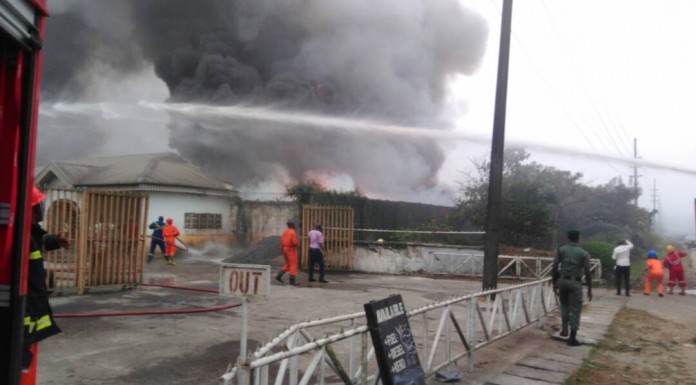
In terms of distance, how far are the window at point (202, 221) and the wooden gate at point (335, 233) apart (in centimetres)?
865

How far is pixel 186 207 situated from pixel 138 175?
2.47 m

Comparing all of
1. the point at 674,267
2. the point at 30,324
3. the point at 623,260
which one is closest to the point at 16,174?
the point at 30,324

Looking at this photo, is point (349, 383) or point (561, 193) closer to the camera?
Result: point (349, 383)

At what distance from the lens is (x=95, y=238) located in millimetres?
9898

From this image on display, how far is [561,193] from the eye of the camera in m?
24.3

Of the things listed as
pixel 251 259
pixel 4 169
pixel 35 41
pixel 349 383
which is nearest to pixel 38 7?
pixel 35 41

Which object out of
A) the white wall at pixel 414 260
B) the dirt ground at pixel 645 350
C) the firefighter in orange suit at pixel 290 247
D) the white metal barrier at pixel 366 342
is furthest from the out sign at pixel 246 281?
the white wall at pixel 414 260

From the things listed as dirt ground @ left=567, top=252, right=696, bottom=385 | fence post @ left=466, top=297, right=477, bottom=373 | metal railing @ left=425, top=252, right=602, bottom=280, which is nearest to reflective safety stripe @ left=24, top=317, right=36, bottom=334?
fence post @ left=466, top=297, right=477, bottom=373

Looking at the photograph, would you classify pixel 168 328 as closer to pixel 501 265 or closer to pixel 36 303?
pixel 36 303

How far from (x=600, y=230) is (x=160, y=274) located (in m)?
20.4

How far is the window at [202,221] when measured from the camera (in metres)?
22.4

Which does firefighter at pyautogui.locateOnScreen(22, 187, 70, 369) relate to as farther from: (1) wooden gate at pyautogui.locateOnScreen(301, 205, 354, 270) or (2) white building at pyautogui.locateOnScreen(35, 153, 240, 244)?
(2) white building at pyautogui.locateOnScreen(35, 153, 240, 244)

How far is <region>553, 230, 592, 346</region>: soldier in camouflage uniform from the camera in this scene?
746 cm

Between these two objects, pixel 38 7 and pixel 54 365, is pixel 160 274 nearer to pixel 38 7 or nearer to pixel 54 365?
pixel 54 365
